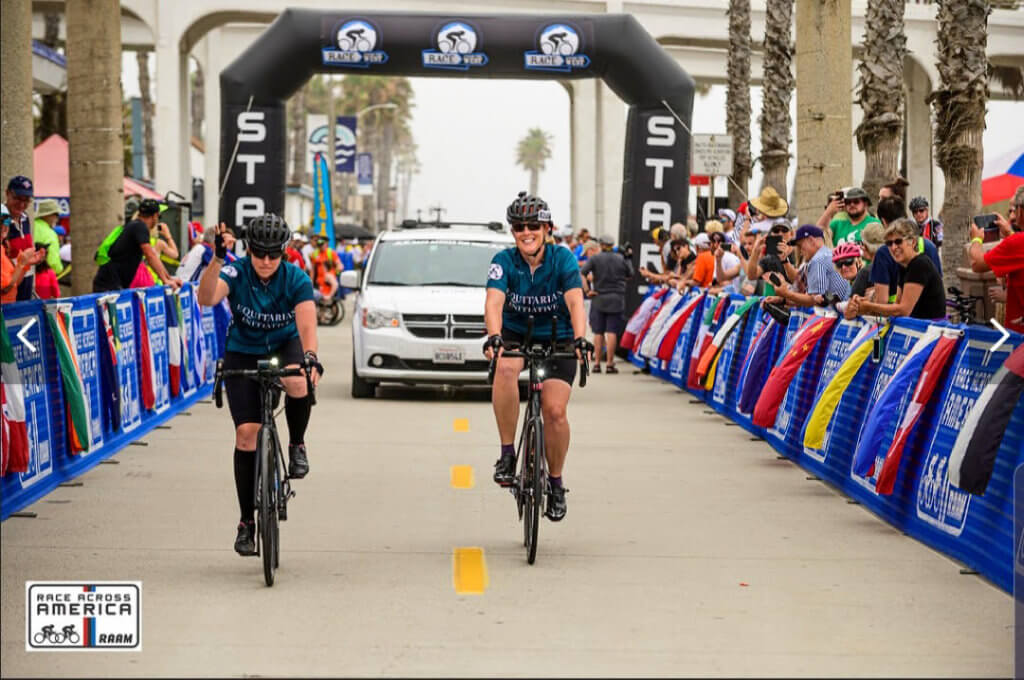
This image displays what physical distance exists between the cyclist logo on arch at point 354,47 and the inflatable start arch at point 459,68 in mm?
15

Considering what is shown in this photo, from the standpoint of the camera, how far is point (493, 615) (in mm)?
7727

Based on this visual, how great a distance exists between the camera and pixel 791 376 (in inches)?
539

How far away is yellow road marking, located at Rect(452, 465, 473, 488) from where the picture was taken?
1237cm

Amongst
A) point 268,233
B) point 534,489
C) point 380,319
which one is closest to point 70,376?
point 268,233

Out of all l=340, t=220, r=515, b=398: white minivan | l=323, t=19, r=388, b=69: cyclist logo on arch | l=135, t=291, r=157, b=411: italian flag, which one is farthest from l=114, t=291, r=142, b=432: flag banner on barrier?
l=323, t=19, r=388, b=69: cyclist logo on arch

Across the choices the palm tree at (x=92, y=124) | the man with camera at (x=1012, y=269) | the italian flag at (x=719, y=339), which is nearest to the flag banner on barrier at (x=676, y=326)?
the italian flag at (x=719, y=339)

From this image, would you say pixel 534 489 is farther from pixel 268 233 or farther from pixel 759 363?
pixel 759 363

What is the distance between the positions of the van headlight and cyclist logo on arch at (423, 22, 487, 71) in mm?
8539

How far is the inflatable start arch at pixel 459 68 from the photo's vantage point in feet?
86.5

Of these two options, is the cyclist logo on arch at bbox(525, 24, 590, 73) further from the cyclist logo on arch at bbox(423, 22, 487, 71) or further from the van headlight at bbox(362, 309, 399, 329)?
A: the van headlight at bbox(362, 309, 399, 329)

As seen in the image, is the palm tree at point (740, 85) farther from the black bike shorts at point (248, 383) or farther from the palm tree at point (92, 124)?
the black bike shorts at point (248, 383)

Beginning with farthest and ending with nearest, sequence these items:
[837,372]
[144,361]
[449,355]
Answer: [449,355] < [144,361] < [837,372]

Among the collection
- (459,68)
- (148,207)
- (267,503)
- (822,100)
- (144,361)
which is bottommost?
(267,503)

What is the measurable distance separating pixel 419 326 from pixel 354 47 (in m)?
8.77
